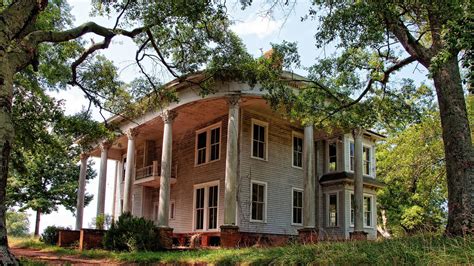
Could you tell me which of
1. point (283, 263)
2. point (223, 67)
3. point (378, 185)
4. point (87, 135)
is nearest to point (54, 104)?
point (87, 135)

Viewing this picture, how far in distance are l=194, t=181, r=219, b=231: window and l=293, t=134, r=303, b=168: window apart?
4.76 meters

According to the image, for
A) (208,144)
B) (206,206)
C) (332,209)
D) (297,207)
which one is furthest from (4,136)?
(332,209)

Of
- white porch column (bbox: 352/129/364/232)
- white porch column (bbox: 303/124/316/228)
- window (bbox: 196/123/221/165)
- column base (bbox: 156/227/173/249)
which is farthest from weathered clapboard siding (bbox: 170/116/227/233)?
white porch column (bbox: 352/129/364/232)

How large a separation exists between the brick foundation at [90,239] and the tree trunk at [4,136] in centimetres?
1345

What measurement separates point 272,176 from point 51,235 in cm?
1292

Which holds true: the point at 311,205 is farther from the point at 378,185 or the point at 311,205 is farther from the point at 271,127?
the point at 378,185

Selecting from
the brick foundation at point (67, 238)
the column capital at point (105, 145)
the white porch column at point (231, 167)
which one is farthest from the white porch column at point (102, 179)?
the white porch column at point (231, 167)

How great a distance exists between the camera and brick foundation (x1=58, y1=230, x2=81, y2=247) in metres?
22.5

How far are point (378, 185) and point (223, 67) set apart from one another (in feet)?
54.4

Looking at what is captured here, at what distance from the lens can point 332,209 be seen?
25281 mm

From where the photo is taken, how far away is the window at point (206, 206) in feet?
71.8

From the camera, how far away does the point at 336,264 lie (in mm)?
8547

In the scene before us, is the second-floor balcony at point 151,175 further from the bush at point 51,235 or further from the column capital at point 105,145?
the bush at point 51,235

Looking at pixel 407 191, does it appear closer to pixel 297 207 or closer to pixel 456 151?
pixel 297 207
